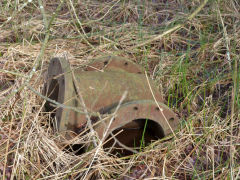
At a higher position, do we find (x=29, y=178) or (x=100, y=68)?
(x=100, y=68)

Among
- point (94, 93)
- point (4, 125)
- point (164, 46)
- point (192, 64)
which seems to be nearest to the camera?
point (94, 93)

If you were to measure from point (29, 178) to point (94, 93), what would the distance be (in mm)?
660

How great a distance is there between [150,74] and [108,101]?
2.95 ft

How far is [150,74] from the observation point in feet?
10.4

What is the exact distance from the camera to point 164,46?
12.2 ft

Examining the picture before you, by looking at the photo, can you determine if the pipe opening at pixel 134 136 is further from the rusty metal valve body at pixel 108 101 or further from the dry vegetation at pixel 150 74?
the dry vegetation at pixel 150 74

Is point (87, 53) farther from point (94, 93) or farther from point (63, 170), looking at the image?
point (63, 170)

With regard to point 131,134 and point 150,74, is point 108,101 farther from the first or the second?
A: point 150,74

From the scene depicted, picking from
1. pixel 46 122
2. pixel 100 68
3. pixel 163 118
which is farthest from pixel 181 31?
pixel 46 122

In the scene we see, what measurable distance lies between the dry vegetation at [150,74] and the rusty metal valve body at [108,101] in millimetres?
146

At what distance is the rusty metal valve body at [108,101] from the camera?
223 cm

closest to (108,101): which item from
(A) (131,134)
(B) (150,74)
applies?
(A) (131,134)

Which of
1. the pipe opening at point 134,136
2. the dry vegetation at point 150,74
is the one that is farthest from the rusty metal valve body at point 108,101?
the dry vegetation at point 150,74

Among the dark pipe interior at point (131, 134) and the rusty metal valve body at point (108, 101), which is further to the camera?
the dark pipe interior at point (131, 134)
